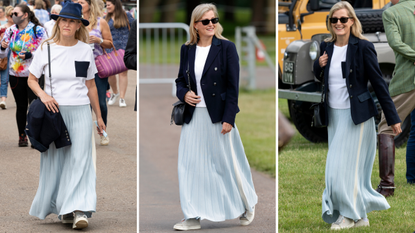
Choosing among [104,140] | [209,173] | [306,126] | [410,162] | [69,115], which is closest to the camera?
[69,115]

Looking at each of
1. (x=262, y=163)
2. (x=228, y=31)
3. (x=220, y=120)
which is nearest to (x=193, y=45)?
(x=220, y=120)

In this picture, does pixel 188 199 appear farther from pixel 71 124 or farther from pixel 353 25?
pixel 353 25

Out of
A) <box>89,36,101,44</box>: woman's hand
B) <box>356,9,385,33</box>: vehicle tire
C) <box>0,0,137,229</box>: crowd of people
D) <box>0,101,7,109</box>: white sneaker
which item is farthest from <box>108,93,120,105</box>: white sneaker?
<box>0,0,137,229</box>: crowd of people

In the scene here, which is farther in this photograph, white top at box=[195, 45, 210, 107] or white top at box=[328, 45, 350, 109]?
white top at box=[195, 45, 210, 107]

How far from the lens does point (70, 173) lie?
17.4 feet

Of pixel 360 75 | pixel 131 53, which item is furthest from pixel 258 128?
pixel 360 75

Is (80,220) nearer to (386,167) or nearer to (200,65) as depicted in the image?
(200,65)

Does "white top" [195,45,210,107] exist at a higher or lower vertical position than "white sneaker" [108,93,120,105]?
higher

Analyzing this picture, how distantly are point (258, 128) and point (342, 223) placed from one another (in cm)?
680

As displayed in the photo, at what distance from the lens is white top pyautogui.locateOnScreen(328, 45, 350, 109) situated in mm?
5188

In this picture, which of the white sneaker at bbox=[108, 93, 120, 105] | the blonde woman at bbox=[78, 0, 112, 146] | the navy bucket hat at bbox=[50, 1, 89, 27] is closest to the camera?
the navy bucket hat at bbox=[50, 1, 89, 27]

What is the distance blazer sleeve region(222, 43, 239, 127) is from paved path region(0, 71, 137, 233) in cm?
121

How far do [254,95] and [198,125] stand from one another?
441 inches

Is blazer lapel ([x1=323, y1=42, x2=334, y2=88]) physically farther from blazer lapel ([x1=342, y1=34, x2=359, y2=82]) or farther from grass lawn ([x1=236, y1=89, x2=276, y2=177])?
grass lawn ([x1=236, y1=89, x2=276, y2=177])
